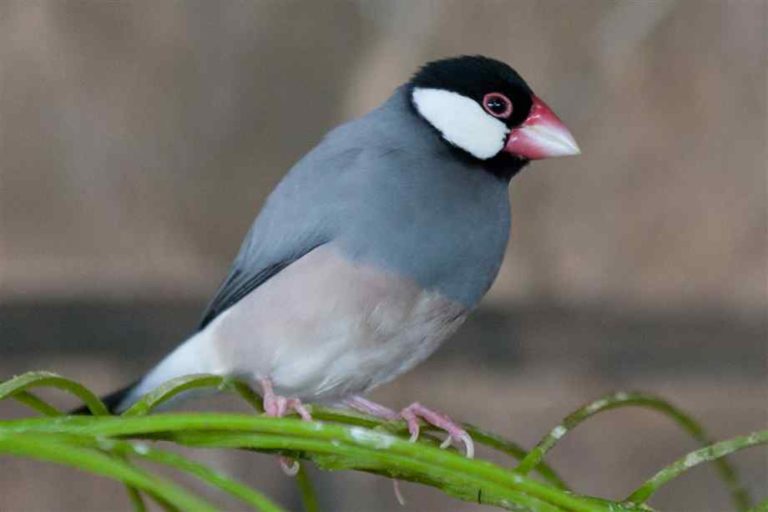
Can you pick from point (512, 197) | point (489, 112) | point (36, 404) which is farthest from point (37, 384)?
point (512, 197)

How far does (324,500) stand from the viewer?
1.25 metres

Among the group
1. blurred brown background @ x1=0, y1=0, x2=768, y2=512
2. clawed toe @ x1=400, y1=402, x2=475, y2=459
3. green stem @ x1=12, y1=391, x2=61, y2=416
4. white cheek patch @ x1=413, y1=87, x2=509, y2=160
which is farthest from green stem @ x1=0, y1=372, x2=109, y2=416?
blurred brown background @ x1=0, y1=0, x2=768, y2=512

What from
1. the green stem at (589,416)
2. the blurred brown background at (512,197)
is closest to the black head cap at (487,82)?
the green stem at (589,416)

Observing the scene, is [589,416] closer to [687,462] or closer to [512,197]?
[687,462]

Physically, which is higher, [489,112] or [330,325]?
[489,112]

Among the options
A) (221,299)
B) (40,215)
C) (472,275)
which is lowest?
(40,215)

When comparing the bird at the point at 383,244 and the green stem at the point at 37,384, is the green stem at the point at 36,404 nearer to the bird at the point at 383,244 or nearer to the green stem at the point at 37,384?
the green stem at the point at 37,384

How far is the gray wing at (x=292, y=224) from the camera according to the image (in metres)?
0.77

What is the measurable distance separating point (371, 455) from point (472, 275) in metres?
0.39

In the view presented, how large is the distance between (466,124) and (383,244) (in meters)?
0.12

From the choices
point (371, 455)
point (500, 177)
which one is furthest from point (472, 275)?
point (371, 455)

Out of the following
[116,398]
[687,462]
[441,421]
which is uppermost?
[687,462]

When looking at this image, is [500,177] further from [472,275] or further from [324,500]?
[324,500]

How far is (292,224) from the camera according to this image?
0.78 metres
